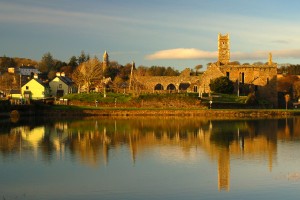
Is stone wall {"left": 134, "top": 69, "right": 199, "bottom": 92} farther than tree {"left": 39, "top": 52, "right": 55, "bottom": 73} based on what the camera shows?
No

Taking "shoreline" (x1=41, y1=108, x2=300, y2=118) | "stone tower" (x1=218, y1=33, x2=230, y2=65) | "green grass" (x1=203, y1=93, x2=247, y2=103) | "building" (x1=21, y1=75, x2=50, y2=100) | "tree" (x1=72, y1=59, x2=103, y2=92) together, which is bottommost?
"shoreline" (x1=41, y1=108, x2=300, y2=118)

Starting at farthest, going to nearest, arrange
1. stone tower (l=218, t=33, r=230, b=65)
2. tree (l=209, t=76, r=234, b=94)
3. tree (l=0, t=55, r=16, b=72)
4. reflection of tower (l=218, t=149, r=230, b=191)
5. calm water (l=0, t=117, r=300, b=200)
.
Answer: tree (l=0, t=55, r=16, b=72) → stone tower (l=218, t=33, r=230, b=65) → tree (l=209, t=76, r=234, b=94) → reflection of tower (l=218, t=149, r=230, b=191) → calm water (l=0, t=117, r=300, b=200)

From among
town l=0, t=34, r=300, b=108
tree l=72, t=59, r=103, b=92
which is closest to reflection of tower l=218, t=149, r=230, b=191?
town l=0, t=34, r=300, b=108

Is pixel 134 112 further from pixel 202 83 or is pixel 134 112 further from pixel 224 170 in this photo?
pixel 224 170

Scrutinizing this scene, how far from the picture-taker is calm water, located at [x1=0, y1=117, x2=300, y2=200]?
18.4m

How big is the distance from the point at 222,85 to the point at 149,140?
36620 millimetres

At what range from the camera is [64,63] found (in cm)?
12888

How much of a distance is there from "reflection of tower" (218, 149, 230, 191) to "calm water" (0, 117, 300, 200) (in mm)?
37

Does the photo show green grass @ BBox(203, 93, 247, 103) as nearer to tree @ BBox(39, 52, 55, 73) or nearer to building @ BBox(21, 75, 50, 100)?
building @ BBox(21, 75, 50, 100)

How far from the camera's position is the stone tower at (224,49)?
79750 millimetres

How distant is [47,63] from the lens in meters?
143

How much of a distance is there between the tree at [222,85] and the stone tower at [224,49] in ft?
32.5

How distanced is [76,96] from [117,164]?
4104 cm

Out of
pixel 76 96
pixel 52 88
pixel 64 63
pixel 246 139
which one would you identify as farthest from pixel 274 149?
pixel 64 63
